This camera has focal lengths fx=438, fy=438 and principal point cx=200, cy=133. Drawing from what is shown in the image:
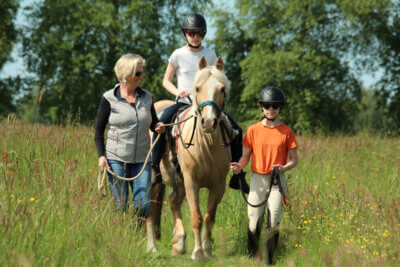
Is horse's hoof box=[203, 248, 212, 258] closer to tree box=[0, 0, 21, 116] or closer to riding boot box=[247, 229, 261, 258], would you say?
riding boot box=[247, 229, 261, 258]

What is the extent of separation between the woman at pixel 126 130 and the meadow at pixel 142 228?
28cm

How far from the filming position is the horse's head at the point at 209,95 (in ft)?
14.4

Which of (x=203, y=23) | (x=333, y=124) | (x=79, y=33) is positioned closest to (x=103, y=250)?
(x=203, y=23)

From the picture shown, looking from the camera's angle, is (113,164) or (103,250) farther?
(113,164)

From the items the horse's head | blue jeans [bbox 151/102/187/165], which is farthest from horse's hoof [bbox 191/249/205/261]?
the horse's head

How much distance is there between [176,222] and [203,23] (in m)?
2.66

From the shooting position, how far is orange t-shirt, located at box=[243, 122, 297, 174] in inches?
191

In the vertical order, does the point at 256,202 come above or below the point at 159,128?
below

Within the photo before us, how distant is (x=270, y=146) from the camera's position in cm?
486

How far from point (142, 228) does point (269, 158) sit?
1582 millimetres

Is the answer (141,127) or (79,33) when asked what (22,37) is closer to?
(79,33)

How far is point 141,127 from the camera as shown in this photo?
4949 millimetres

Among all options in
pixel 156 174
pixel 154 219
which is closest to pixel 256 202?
pixel 156 174

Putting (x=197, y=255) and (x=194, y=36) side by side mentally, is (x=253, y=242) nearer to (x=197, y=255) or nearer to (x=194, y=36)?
(x=197, y=255)
